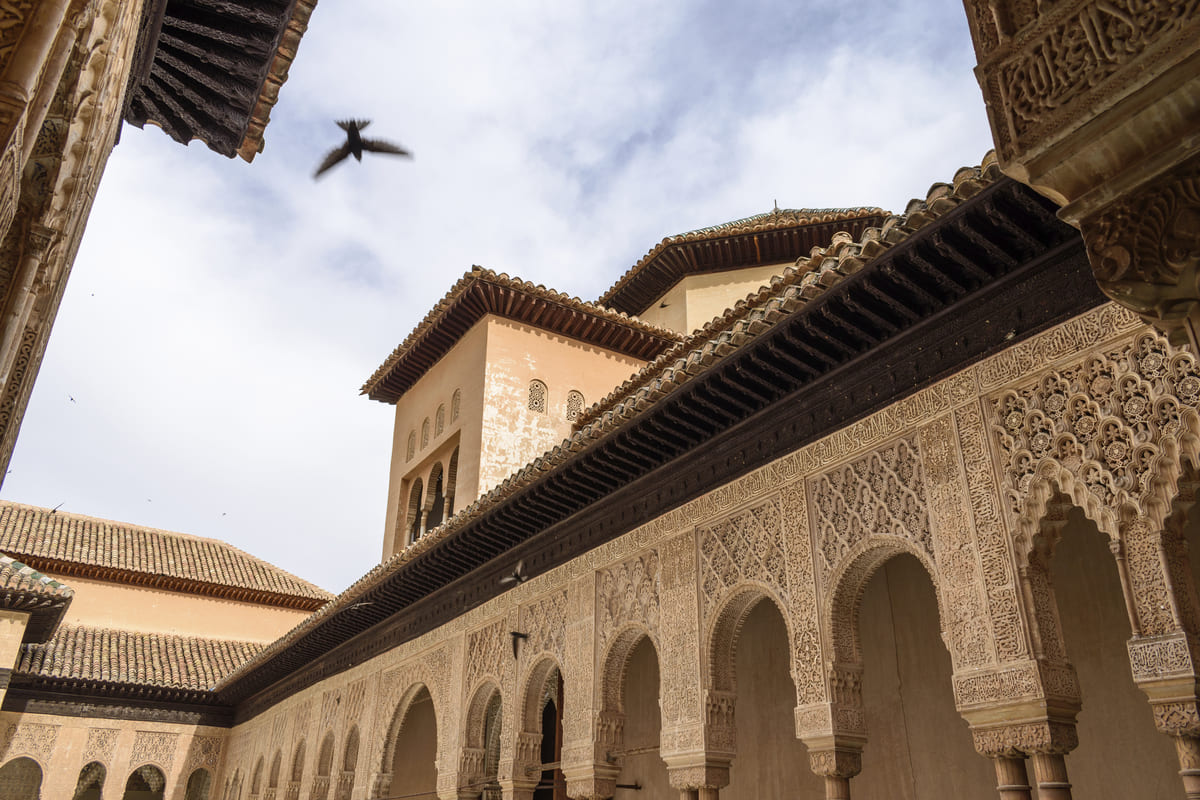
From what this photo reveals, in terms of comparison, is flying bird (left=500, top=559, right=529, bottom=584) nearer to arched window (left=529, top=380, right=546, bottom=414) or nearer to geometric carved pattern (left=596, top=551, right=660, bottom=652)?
geometric carved pattern (left=596, top=551, right=660, bottom=652)

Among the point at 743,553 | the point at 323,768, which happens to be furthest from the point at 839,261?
the point at 323,768

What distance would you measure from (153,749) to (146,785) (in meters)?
4.16

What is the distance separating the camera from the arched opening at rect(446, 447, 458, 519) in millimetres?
A: 14203

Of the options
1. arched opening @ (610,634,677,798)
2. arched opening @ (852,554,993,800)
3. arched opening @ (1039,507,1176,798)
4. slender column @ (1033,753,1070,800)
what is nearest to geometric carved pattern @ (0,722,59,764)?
arched opening @ (610,634,677,798)

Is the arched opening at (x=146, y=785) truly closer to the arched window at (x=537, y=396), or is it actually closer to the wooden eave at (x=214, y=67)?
the arched window at (x=537, y=396)

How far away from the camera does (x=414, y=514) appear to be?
1555 cm

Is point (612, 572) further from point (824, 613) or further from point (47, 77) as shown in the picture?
point (47, 77)

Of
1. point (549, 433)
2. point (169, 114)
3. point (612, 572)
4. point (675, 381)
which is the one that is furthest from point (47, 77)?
point (549, 433)

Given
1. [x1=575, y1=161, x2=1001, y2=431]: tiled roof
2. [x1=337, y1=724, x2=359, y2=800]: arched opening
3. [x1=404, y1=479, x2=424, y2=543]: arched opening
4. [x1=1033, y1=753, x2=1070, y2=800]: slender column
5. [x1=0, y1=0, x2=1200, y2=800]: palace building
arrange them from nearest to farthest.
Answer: [x1=0, y1=0, x2=1200, y2=800]: palace building, [x1=1033, y1=753, x2=1070, y2=800]: slender column, [x1=575, y1=161, x2=1001, y2=431]: tiled roof, [x1=337, y1=724, x2=359, y2=800]: arched opening, [x1=404, y1=479, x2=424, y2=543]: arched opening

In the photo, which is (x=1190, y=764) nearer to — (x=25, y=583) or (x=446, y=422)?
(x=446, y=422)

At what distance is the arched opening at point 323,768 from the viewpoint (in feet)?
41.2

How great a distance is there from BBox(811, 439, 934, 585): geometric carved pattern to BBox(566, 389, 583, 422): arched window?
8216mm

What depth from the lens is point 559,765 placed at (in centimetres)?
806

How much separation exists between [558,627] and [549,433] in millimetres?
5671
